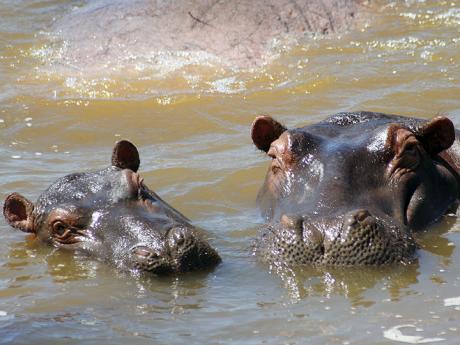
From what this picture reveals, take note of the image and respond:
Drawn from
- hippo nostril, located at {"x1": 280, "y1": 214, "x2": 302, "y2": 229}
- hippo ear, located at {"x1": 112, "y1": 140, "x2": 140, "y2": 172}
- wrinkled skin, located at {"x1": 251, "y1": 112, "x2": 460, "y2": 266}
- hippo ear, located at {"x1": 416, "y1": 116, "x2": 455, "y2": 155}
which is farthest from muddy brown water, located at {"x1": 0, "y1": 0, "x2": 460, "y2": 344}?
hippo ear, located at {"x1": 112, "y1": 140, "x2": 140, "y2": 172}

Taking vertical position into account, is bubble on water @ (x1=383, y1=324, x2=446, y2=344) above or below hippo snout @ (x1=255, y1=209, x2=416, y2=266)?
below

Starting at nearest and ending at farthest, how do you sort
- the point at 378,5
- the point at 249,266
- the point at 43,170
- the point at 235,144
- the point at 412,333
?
the point at 412,333 < the point at 249,266 < the point at 43,170 < the point at 235,144 < the point at 378,5

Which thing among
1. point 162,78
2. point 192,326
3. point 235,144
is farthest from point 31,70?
point 192,326

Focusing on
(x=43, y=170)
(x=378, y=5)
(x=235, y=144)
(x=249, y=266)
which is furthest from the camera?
(x=378, y=5)

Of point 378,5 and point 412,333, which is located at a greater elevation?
point 378,5

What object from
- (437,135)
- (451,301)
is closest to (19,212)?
(437,135)

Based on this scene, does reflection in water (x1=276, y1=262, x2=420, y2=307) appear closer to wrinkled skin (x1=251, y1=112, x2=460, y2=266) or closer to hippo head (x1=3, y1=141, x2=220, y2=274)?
wrinkled skin (x1=251, y1=112, x2=460, y2=266)

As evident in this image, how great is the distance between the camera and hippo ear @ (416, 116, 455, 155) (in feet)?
22.0

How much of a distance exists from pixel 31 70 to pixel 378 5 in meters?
4.27

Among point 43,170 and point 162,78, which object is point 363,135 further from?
point 162,78

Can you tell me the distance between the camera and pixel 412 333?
191 inches

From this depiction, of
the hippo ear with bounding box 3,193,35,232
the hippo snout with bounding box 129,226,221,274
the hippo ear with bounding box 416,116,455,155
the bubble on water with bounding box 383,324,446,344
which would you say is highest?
the hippo ear with bounding box 416,116,455,155

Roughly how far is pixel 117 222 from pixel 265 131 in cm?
138

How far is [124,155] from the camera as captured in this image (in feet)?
22.9
